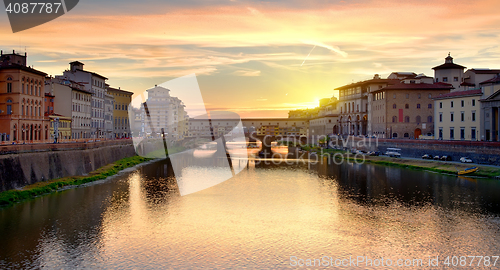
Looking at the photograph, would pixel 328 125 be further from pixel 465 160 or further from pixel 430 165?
pixel 465 160

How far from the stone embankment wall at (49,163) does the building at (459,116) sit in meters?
54.8

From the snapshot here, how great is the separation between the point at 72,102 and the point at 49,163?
98.7 ft

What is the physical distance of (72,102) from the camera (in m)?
67.9

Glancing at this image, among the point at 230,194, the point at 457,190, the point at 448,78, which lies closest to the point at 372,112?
the point at 448,78

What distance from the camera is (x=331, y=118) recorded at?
4926 inches

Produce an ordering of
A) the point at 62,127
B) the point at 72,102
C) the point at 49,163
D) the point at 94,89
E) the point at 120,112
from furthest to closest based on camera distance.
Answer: the point at 120,112 → the point at 94,89 → the point at 72,102 → the point at 62,127 → the point at 49,163

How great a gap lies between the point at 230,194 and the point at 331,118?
296 feet

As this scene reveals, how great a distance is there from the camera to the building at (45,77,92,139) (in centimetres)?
6556

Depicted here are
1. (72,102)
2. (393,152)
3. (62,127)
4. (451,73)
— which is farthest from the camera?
(451,73)

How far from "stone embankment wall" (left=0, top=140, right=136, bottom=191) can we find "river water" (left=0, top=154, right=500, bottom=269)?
11.3ft

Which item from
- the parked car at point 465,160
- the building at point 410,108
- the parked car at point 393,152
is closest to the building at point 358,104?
the building at point 410,108

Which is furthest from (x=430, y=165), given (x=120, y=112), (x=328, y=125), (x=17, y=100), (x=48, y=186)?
(x=120, y=112)

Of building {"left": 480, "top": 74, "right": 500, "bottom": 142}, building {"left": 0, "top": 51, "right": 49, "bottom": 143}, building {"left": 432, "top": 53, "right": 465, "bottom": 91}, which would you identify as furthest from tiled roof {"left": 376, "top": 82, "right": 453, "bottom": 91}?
building {"left": 0, "top": 51, "right": 49, "bottom": 143}

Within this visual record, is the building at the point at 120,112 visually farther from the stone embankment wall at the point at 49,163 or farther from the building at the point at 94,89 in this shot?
the stone embankment wall at the point at 49,163
